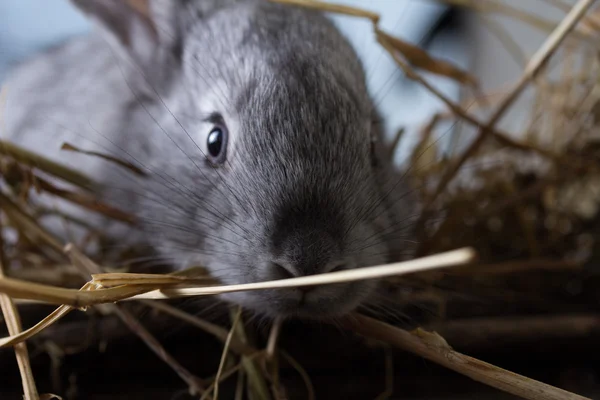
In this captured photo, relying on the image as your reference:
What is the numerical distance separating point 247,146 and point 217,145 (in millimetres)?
130

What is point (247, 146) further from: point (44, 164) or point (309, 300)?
point (44, 164)

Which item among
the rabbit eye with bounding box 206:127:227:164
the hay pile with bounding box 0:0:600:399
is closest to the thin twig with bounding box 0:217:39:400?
the hay pile with bounding box 0:0:600:399

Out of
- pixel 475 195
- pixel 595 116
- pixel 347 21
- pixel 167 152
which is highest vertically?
pixel 347 21

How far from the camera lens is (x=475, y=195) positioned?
1.79 meters

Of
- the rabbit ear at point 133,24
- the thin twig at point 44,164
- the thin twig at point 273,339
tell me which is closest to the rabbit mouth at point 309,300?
the thin twig at point 273,339

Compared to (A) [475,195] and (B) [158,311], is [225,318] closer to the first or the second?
(B) [158,311]

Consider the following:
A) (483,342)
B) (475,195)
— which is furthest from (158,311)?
(475,195)

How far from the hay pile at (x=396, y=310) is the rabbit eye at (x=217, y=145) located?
233mm

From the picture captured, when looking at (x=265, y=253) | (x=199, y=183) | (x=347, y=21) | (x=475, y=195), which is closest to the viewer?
(x=265, y=253)

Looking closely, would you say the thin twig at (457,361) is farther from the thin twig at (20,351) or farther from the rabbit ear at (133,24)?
the rabbit ear at (133,24)

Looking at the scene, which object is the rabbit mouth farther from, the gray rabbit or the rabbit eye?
the rabbit eye

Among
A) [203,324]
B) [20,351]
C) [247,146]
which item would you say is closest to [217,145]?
[247,146]

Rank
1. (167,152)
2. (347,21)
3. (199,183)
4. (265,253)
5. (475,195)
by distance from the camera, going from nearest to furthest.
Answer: (265,253) < (199,183) < (167,152) < (347,21) < (475,195)

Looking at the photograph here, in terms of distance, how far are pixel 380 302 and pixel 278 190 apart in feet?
1.34
